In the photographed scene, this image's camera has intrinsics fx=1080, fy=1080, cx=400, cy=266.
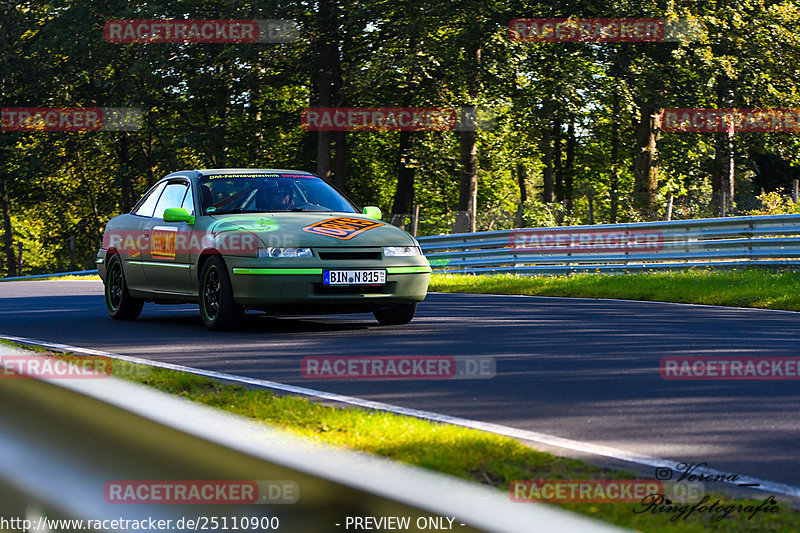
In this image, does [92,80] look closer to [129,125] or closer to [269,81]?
[129,125]

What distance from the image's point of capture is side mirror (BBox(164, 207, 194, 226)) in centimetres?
1109

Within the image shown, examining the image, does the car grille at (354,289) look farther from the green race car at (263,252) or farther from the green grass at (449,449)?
the green grass at (449,449)

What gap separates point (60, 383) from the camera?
3105mm

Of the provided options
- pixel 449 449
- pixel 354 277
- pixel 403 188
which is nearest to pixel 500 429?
pixel 449 449

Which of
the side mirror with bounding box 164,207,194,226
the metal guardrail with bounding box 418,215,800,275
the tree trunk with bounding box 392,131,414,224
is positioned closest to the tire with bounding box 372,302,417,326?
the side mirror with bounding box 164,207,194,226

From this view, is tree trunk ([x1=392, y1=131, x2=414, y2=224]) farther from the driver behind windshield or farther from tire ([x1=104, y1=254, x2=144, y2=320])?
the driver behind windshield

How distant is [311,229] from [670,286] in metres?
7.91

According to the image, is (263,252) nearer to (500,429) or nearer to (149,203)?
(149,203)

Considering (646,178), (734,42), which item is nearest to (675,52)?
(734,42)

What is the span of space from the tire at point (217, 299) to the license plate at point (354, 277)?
100cm

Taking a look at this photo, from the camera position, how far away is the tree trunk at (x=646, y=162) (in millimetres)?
29422

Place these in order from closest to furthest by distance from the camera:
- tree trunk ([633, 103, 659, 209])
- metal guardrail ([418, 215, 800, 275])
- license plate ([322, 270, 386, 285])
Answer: license plate ([322, 270, 386, 285])
metal guardrail ([418, 215, 800, 275])
tree trunk ([633, 103, 659, 209])

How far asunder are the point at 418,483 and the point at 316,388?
5221 millimetres

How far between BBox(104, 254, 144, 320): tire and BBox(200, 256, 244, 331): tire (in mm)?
1957
